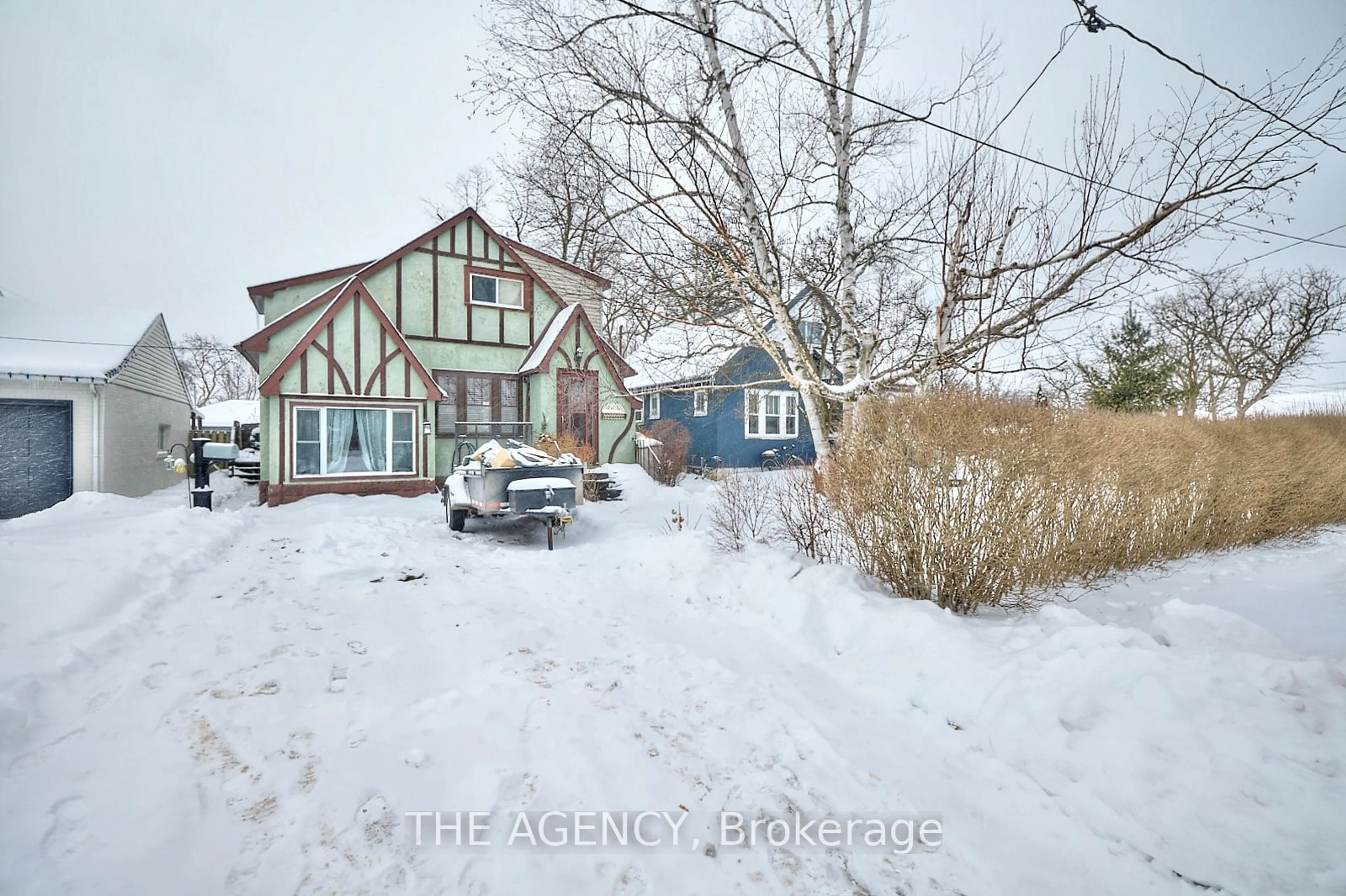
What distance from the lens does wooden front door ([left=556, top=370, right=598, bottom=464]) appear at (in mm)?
15062

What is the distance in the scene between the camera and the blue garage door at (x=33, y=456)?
1049 cm

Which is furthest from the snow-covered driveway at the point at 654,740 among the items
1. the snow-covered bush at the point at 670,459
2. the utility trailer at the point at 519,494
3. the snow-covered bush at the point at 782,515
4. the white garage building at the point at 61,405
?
the snow-covered bush at the point at 670,459

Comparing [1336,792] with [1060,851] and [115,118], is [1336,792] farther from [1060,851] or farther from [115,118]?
[115,118]

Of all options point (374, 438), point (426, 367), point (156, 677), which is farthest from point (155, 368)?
point (156, 677)

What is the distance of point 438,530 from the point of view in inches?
351

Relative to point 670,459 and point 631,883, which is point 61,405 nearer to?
point 670,459

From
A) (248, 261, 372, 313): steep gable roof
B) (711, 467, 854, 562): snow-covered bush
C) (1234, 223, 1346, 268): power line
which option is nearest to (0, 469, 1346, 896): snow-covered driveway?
(711, 467, 854, 562): snow-covered bush

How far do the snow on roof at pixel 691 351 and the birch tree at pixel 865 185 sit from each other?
322 mm

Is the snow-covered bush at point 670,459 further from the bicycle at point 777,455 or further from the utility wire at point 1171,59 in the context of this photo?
the utility wire at point 1171,59

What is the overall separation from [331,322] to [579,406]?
6408 mm

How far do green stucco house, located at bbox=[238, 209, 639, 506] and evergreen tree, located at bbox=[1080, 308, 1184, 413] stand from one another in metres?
15.5

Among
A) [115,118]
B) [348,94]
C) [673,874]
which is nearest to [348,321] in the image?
[348,94]

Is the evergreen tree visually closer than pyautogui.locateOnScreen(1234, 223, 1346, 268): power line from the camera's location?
No

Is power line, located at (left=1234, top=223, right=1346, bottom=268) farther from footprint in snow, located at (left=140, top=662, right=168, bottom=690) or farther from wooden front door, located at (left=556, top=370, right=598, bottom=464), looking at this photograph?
wooden front door, located at (left=556, top=370, right=598, bottom=464)
